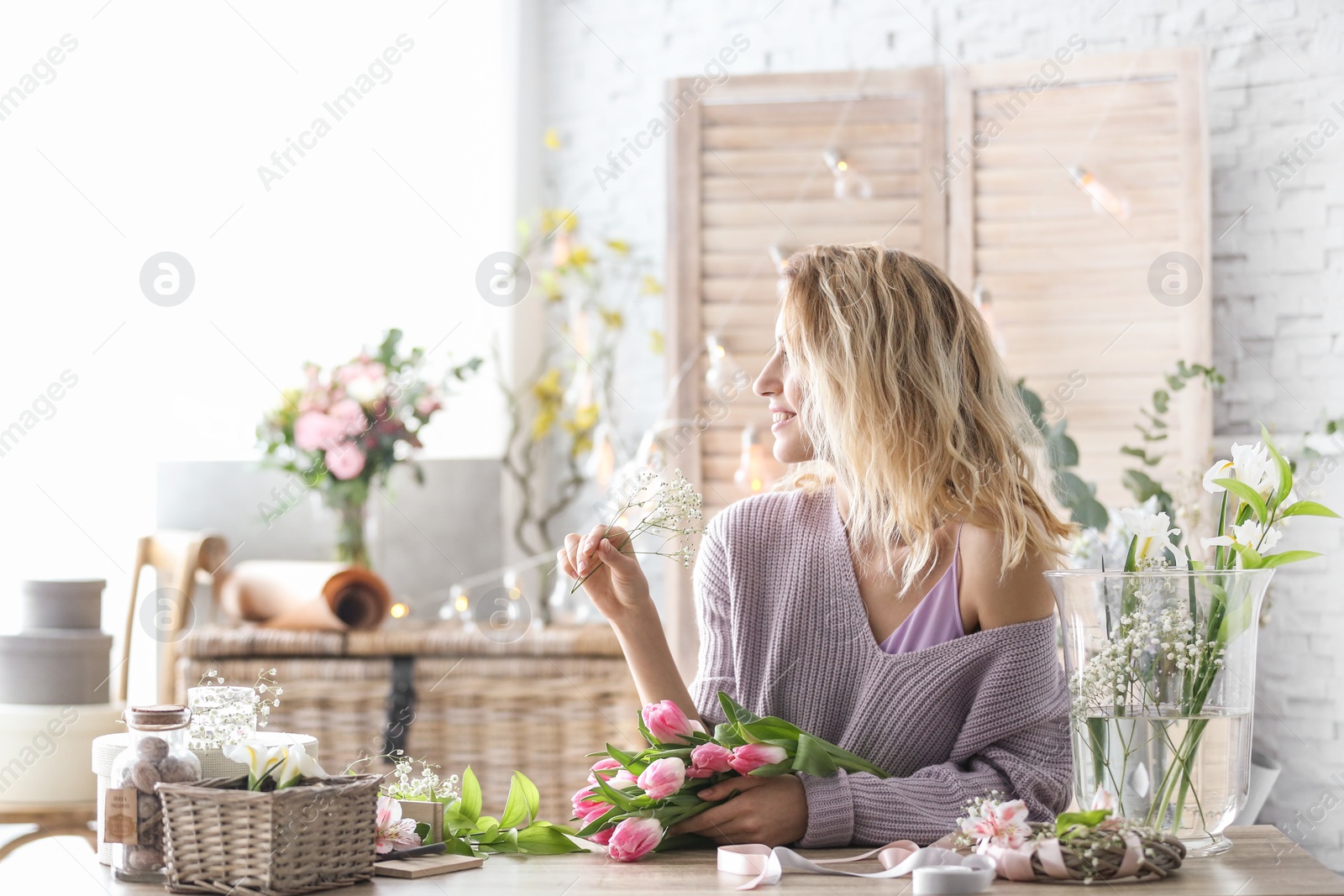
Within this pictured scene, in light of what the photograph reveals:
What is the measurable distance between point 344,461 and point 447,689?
0.65 metres

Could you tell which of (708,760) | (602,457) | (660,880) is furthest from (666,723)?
(602,457)

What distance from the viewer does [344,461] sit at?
3.34 m

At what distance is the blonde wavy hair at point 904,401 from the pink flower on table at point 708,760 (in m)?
0.39

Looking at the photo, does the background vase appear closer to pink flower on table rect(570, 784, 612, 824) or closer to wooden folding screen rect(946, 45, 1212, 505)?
wooden folding screen rect(946, 45, 1212, 505)

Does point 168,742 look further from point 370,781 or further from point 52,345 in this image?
point 52,345

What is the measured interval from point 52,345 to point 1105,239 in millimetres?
2554

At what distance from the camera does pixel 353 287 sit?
154 inches

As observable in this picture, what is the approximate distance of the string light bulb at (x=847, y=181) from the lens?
341 centimetres

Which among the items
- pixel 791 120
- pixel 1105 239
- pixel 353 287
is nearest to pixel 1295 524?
pixel 1105 239

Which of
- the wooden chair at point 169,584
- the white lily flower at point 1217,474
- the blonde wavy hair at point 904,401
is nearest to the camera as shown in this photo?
the white lily flower at point 1217,474

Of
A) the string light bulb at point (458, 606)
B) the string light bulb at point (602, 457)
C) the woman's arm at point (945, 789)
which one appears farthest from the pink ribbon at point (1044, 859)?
the string light bulb at point (602, 457)

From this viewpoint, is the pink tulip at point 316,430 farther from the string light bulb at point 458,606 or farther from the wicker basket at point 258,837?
the wicker basket at point 258,837

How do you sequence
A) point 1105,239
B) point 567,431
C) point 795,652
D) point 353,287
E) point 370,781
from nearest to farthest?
point 370,781, point 795,652, point 1105,239, point 353,287, point 567,431

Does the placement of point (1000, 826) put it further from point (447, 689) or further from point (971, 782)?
point (447, 689)
